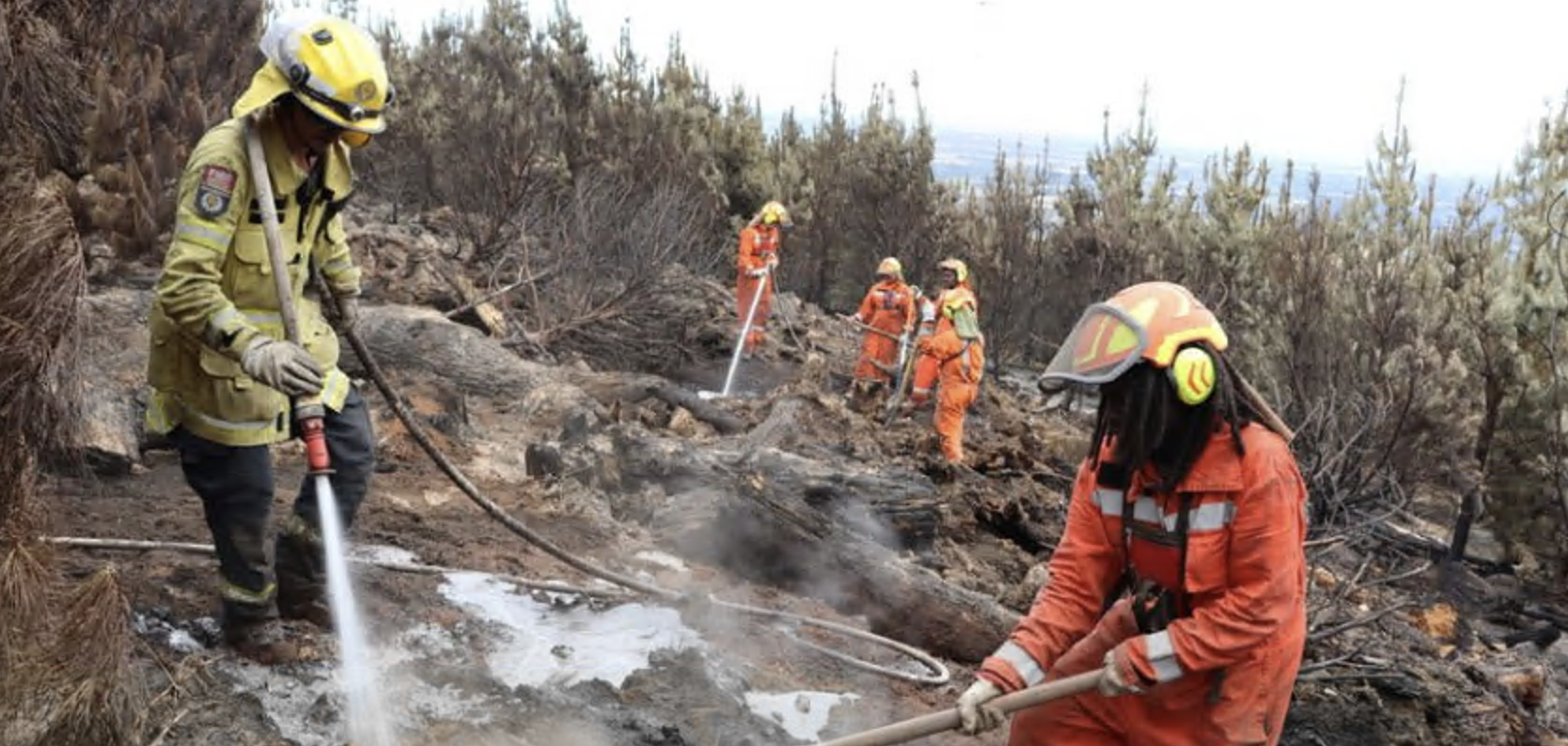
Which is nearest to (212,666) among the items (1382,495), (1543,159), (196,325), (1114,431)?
(196,325)

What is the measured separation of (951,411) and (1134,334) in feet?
26.8

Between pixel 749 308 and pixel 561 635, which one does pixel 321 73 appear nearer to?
pixel 561 635

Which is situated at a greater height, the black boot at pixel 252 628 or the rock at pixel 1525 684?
the black boot at pixel 252 628

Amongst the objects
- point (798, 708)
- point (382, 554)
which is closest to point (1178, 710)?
point (798, 708)

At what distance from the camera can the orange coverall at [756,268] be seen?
14250 millimetres

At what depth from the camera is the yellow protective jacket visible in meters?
3.14

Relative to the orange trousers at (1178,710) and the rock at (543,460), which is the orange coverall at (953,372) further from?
→ the orange trousers at (1178,710)

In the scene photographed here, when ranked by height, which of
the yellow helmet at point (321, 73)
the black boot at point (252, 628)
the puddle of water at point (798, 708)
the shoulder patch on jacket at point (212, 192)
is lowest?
the puddle of water at point (798, 708)

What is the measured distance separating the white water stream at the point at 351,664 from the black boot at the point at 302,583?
37cm

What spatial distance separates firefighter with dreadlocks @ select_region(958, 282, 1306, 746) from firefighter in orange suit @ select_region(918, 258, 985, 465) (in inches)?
300

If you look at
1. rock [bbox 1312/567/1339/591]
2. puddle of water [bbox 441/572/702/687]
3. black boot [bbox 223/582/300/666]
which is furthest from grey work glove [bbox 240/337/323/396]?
rock [bbox 1312/567/1339/591]

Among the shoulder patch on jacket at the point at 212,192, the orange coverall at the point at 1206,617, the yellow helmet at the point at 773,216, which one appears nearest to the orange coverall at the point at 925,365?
the yellow helmet at the point at 773,216

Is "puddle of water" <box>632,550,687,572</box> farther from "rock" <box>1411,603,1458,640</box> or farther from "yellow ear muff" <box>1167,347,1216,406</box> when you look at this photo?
"rock" <box>1411,603,1458,640</box>

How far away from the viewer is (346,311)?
13.1 ft
